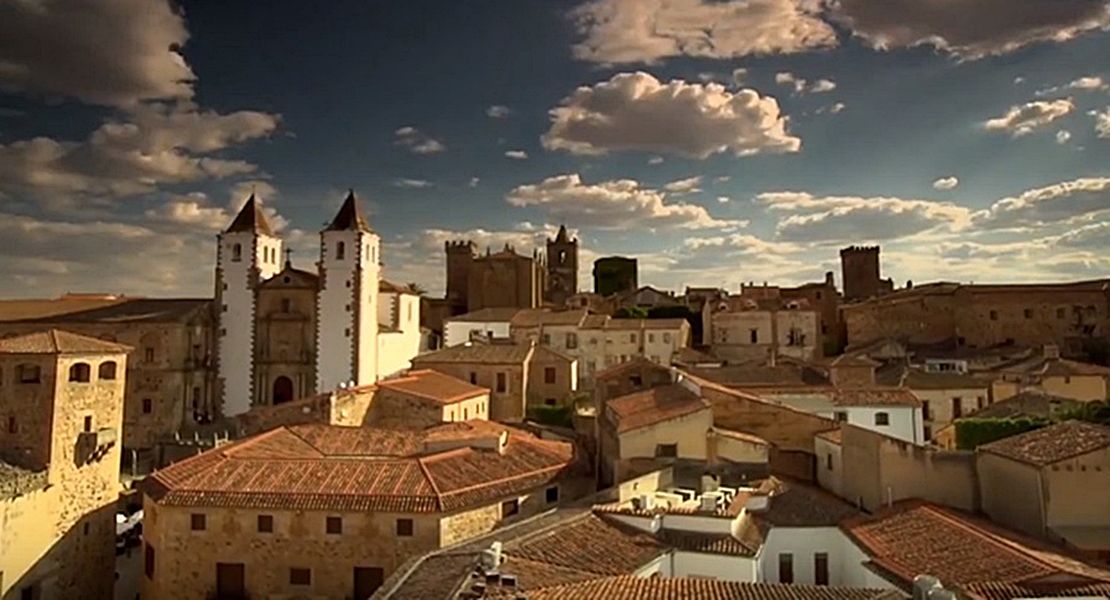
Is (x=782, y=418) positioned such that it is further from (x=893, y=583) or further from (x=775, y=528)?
(x=893, y=583)

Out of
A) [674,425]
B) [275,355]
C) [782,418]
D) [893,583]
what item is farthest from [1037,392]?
[275,355]

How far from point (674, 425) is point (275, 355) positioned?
25.1 metres

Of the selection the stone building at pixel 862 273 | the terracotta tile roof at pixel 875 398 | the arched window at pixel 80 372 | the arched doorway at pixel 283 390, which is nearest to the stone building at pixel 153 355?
the arched doorway at pixel 283 390

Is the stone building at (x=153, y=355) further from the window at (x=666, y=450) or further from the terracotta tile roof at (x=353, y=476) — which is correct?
the window at (x=666, y=450)

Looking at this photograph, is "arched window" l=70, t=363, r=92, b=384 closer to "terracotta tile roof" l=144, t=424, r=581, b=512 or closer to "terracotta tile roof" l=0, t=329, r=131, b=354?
"terracotta tile roof" l=0, t=329, r=131, b=354

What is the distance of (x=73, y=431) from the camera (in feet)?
77.0

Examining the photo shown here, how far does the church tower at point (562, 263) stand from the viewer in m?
80.8

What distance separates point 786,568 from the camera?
17453mm

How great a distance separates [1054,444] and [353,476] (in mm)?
16189

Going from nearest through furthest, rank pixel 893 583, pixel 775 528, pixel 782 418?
pixel 893 583, pixel 775 528, pixel 782 418

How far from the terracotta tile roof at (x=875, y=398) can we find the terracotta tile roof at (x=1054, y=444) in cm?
667

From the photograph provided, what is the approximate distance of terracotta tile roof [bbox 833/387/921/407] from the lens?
26141mm

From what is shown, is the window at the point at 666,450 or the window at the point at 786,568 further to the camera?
the window at the point at 666,450

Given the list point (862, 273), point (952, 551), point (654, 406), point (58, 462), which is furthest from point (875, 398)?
point (862, 273)
